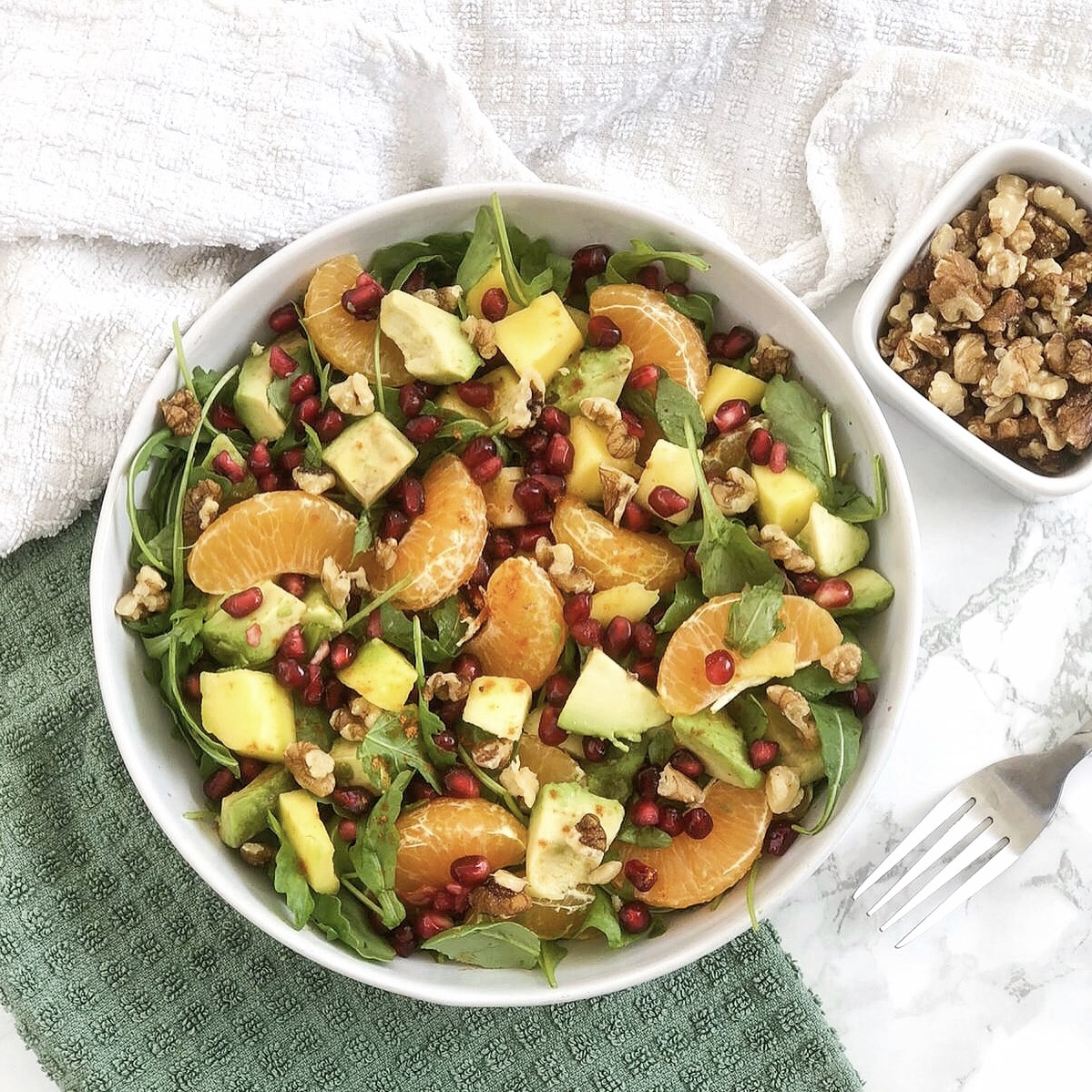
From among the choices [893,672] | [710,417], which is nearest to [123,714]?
[710,417]

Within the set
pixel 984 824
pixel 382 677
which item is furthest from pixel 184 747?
pixel 984 824

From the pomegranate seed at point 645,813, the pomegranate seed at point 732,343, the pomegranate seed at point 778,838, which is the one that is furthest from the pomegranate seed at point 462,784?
the pomegranate seed at point 732,343

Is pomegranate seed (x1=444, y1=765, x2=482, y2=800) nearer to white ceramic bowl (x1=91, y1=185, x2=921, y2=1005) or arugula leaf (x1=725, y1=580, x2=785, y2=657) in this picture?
white ceramic bowl (x1=91, y1=185, x2=921, y2=1005)

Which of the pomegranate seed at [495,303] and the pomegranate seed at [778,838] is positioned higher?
the pomegranate seed at [495,303]

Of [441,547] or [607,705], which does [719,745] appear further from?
[441,547]

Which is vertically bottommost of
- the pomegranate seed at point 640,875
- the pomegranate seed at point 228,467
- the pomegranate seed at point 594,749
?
the pomegranate seed at point 640,875

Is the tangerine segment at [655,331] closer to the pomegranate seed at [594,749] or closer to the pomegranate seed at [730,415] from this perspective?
the pomegranate seed at [730,415]

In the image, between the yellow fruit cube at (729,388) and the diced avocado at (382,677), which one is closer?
the diced avocado at (382,677)
